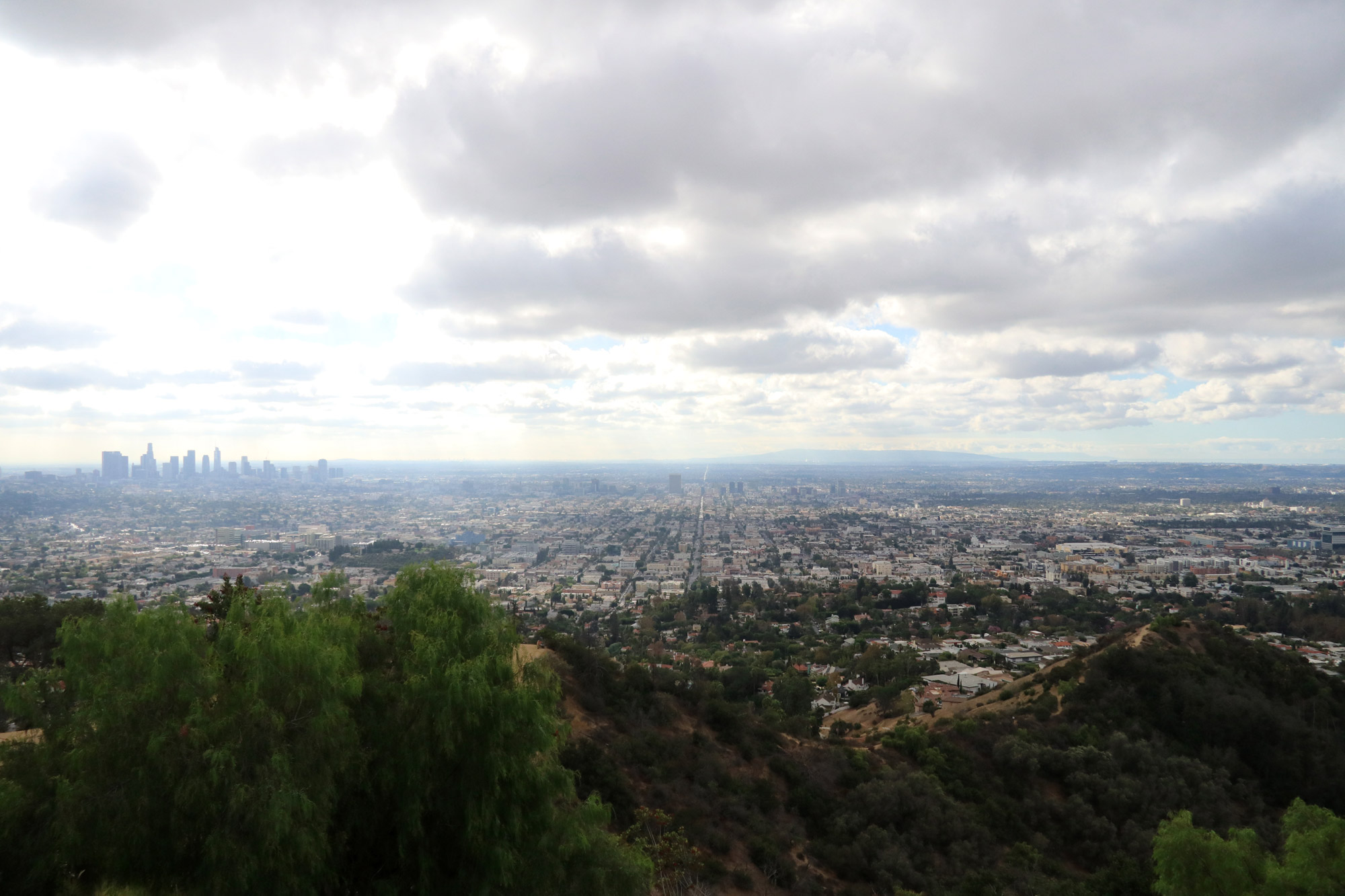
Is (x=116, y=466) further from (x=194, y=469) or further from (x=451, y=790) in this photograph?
(x=451, y=790)

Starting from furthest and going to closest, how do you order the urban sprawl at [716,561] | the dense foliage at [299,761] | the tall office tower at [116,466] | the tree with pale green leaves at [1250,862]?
the tall office tower at [116,466] < the urban sprawl at [716,561] < the tree with pale green leaves at [1250,862] < the dense foliage at [299,761]

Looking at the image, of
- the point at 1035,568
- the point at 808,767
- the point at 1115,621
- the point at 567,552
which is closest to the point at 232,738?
the point at 808,767

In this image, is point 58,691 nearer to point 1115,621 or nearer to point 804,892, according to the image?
point 804,892

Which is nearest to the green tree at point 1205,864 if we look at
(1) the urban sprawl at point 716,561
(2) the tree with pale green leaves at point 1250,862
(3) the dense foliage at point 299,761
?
(2) the tree with pale green leaves at point 1250,862

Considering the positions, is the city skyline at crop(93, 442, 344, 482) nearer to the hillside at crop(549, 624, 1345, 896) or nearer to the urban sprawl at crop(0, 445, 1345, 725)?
the urban sprawl at crop(0, 445, 1345, 725)

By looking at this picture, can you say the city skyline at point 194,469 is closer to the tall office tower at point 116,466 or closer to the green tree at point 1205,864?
the tall office tower at point 116,466

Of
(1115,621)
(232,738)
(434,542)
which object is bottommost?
(1115,621)
